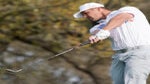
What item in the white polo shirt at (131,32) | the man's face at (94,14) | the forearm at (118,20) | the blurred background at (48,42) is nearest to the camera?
the forearm at (118,20)

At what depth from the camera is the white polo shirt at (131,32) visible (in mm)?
5508

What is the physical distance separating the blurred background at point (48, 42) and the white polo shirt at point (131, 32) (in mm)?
4382

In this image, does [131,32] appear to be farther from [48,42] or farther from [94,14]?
[48,42]

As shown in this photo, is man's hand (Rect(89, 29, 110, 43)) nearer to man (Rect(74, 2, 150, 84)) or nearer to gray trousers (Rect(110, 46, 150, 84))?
man (Rect(74, 2, 150, 84))

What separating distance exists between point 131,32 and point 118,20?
0.60ft

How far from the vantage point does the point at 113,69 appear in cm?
585

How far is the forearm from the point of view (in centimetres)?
540

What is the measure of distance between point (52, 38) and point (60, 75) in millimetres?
1576

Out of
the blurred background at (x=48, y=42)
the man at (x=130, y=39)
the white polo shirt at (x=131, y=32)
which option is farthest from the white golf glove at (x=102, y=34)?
the blurred background at (x=48, y=42)

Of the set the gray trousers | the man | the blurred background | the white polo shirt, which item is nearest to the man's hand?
the man

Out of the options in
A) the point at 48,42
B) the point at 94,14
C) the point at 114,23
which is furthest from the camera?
the point at 48,42

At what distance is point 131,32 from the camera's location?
5516 millimetres

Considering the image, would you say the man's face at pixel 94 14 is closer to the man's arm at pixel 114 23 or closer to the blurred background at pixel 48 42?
the man's arm at pixel 114 23

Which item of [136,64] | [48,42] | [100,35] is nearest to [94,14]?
[100,35]
